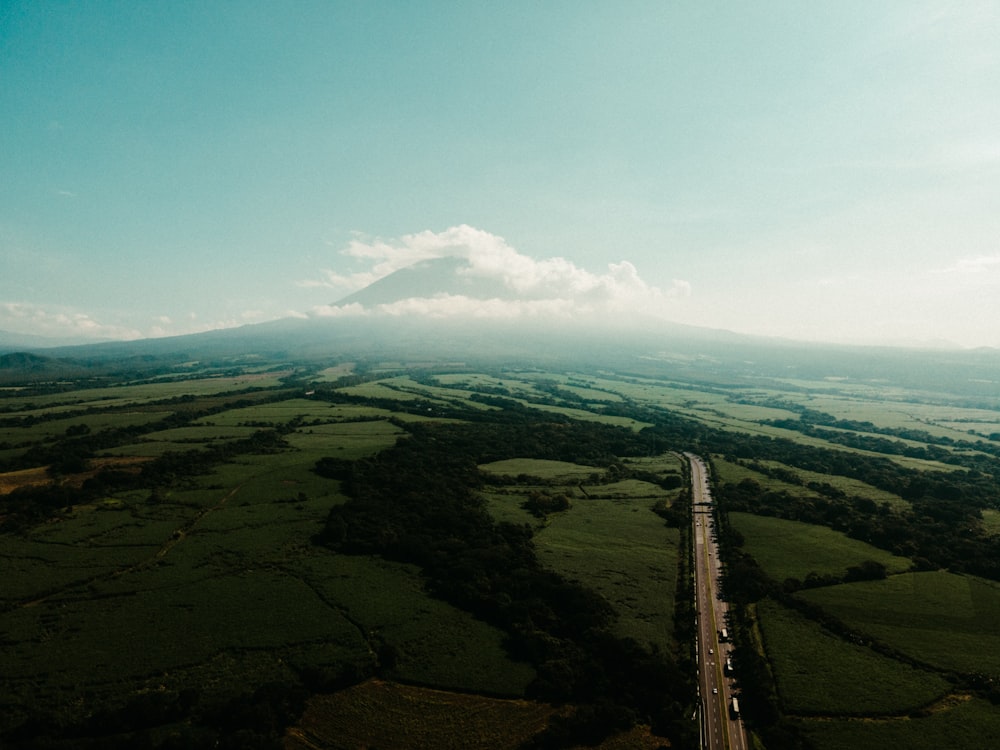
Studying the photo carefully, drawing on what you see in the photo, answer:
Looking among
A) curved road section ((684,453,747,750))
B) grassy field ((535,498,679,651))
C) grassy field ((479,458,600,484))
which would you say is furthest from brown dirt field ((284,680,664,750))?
grassy field ((479,458,600,484))

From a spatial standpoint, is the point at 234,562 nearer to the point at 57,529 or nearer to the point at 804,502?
the point at 57,529

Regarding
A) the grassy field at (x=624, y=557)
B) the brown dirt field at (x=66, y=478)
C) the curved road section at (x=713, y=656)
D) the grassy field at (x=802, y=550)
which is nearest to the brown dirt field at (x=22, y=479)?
the brown dirt field at (x=66, y=478)

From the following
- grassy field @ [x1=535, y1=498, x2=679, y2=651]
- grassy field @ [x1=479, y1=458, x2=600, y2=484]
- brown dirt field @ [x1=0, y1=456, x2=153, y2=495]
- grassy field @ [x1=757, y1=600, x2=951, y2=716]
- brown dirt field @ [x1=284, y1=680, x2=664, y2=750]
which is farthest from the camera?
grassy field @ [x1=479, y1=458, x2=600, y2=484]

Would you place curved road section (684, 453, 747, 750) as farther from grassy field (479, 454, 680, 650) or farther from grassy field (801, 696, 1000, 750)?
grassy field (801, 696, 1000, 750)

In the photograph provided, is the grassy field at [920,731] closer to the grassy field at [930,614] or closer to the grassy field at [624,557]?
the grassy field at [930,614]

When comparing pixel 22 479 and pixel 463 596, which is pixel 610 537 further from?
pixel 22 479

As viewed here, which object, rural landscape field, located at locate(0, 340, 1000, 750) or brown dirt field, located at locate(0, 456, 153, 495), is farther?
brown dirt field, located at locate(0, 456, 153, 495)

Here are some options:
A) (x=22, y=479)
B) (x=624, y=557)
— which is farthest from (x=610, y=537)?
(x=22, y=479)

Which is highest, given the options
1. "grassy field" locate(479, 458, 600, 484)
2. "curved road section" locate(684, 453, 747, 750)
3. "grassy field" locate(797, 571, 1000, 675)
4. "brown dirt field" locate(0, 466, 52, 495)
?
"brown dirt field" locate(0, 466, 52, 495)

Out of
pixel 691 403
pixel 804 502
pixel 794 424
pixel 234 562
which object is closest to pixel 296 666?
pixel 234 562
